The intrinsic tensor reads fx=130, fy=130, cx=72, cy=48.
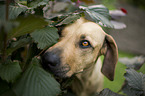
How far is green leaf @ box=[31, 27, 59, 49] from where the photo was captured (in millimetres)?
885

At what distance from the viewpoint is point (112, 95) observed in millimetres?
1019

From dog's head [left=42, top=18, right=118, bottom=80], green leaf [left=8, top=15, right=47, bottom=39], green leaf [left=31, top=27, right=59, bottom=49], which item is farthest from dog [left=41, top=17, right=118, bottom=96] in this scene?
green leaf [left=8, top=15, right=47, bottom=39]

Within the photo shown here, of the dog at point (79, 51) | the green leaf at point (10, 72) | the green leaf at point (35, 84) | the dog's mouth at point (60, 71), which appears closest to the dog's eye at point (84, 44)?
the dog at point (79, 51)

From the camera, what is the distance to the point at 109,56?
1667 mm

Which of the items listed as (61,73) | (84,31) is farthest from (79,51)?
(61,73)

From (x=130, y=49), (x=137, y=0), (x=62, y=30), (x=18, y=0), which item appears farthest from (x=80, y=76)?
(x=137, y=0)

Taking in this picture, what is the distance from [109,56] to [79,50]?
503 millimetres

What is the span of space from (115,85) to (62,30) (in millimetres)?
1008

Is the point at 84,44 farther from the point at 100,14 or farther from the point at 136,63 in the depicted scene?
the point at 136,63

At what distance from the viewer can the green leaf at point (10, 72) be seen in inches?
31.0

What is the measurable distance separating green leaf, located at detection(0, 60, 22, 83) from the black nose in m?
0.27

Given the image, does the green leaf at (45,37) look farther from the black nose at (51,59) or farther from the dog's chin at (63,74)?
the dog's chin at (63,74)

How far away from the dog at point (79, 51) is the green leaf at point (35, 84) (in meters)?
0.23

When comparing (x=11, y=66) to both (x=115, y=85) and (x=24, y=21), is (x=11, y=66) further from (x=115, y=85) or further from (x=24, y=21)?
(x=115, y=85)
